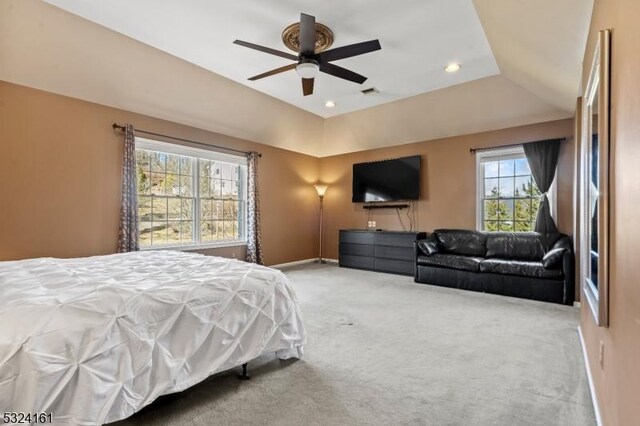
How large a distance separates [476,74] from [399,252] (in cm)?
334

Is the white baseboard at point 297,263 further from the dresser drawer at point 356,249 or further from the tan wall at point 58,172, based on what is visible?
the tan wall at point 58,172

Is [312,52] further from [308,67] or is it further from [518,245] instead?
[518,245]

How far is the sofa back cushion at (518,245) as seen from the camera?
4836mm

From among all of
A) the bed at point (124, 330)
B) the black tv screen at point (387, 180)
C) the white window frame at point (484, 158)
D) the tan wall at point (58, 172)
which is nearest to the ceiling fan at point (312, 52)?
the bed at point (124, 330)

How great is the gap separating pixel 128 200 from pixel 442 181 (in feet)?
17.8

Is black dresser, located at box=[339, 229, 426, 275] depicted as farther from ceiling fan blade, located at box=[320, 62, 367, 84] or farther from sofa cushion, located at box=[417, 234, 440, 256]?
ceiling fan blade, located at box=[320, 62, 367, 84]

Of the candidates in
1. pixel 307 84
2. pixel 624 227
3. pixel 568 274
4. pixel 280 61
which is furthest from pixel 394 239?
pixel 624 227

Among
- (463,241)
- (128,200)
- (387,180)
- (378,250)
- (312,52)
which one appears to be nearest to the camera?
(312,52)

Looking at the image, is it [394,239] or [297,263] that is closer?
[394,239]

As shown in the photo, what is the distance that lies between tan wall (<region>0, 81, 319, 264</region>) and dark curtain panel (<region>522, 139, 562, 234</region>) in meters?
5.78

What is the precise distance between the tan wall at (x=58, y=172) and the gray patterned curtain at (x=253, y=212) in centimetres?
148

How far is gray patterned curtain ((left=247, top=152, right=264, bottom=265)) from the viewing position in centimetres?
614

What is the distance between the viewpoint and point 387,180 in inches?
265

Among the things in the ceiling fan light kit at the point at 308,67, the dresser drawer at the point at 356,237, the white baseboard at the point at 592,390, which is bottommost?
the white baseboard at the point at 592,390
